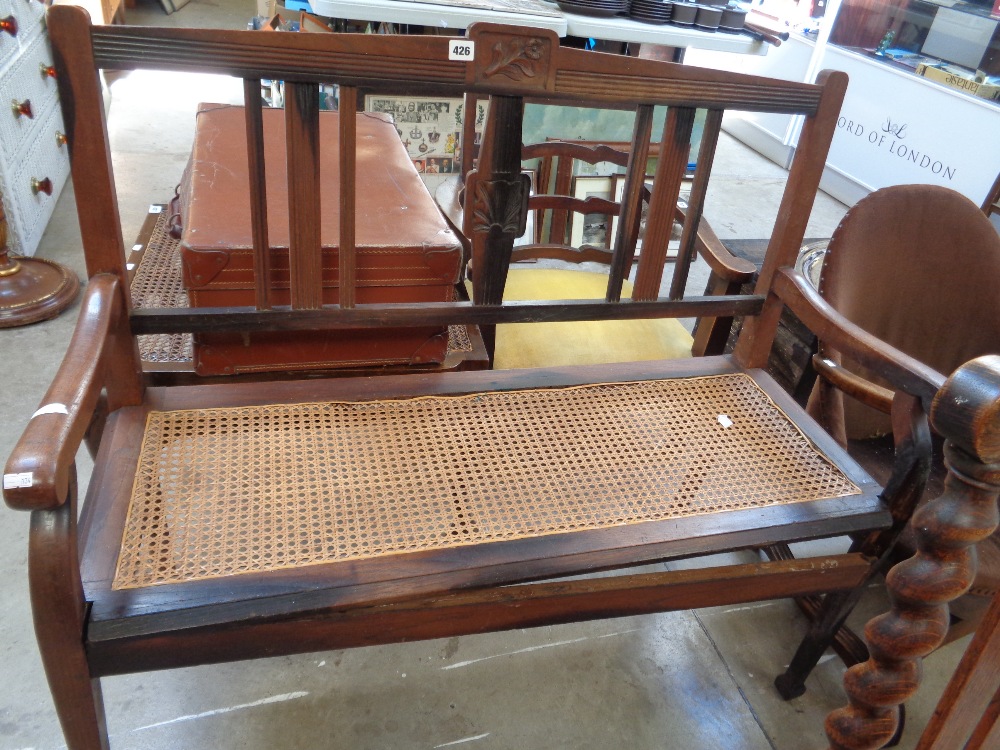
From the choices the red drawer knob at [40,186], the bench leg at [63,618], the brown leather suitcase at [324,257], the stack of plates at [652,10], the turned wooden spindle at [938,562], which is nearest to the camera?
the turned wooden spindle at [938,562]

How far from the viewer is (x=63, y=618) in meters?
0.80

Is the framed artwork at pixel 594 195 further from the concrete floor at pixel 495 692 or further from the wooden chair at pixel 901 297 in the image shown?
the concrete floor at pixel 495 692

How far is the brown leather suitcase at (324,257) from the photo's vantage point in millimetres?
1231

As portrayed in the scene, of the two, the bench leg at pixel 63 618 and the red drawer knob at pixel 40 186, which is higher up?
the bench leg at pixel 63 618

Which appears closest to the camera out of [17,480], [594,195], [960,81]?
[17,480]

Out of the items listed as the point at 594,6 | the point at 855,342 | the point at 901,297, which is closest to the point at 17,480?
the point at 855,342

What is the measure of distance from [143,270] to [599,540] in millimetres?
1257

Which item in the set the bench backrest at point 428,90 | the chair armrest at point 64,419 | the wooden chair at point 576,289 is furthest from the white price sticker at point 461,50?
the chair armrest at point 64,419

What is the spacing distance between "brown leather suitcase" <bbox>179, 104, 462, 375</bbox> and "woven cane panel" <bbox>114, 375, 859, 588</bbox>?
196 mm

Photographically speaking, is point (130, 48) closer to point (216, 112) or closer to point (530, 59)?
point (530, 59)

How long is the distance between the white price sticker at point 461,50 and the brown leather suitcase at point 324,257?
0.36 metres

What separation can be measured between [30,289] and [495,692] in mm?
1976

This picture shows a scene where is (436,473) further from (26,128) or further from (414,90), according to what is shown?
(26,128)

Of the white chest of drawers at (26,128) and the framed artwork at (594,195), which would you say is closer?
the white chest of drawers at (26,128)
